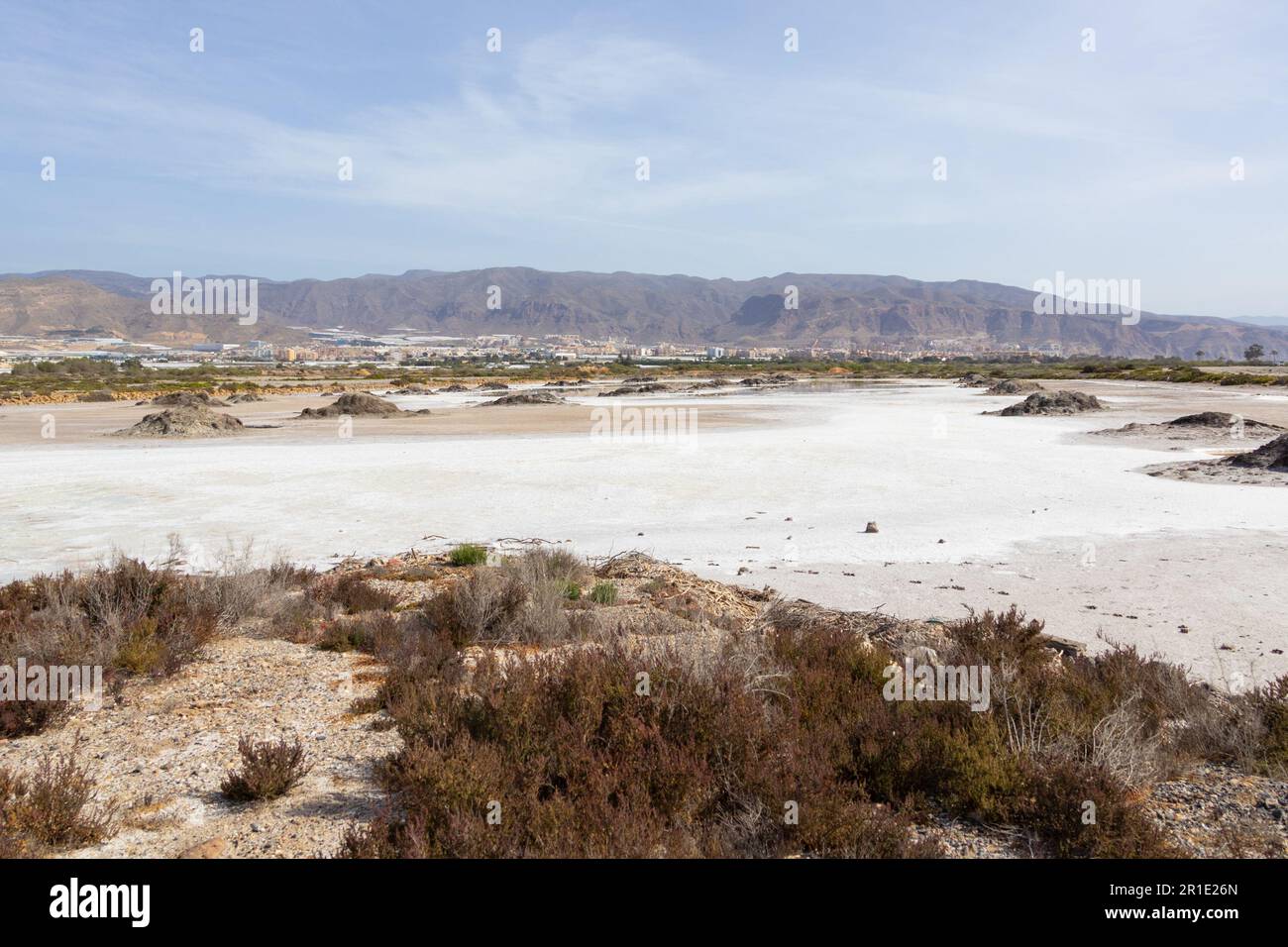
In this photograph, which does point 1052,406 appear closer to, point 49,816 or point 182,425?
point 182,425

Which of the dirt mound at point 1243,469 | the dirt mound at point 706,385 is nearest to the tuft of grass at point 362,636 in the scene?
the dirt mound at point 1243,469

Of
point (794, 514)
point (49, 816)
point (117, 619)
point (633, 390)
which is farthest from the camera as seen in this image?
point (633, 390)

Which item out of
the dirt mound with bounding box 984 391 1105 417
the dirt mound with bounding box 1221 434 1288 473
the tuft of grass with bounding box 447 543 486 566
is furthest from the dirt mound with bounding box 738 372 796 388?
the tuft of grass with bounding box 447 543 486 566

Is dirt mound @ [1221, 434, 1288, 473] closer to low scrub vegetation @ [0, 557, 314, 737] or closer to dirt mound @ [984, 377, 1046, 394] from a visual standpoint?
low scrub vegetation @ [0, 557, 314, 737]

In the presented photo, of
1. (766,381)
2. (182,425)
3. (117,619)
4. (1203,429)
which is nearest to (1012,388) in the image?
(766,381)
